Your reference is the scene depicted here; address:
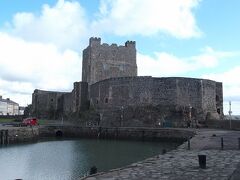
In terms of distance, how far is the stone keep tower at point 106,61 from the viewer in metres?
50.7

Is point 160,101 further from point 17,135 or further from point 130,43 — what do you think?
point 130,43

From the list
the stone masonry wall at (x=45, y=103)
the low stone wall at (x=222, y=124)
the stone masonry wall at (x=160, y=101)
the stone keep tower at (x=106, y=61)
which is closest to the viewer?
the low stone wall at (x=222, y=124)

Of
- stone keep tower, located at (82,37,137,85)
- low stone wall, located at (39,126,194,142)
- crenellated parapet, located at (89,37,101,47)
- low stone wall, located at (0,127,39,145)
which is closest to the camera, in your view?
low stone wall, located at (0,127,39,145)

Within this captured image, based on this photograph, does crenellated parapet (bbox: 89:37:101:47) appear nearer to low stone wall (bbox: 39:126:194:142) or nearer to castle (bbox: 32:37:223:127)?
castle (bbox: 32:37:223:127)

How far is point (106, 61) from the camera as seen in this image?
51.6 metres

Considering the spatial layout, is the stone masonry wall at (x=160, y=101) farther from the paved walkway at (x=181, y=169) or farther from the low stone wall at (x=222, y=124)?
the paved walkway at (x=181, y=169)

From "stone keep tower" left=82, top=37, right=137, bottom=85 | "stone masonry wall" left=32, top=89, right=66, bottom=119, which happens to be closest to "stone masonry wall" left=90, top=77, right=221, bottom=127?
"stone keep tower" left=82, top=37, right=137, bottom=85

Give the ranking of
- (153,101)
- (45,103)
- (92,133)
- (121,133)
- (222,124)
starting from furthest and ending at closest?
(45,103) < (153,101) < (92,133) < (121,133) < (222,124)

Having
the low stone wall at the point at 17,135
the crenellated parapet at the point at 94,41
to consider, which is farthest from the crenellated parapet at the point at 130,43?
the low stone wall at the point at 17,135

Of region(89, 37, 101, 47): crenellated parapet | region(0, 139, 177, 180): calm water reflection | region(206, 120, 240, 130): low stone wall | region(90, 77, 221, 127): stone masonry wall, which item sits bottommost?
region(0, 139, 177, 180): calm water reflection

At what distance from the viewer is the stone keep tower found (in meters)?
50.7

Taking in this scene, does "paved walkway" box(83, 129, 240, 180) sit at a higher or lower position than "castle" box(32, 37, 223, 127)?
lower

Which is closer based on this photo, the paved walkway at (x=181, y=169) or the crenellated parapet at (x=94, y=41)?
the paved walkway at (x=181, y=169)

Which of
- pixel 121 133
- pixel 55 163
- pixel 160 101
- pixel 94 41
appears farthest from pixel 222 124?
pixel 94 41
